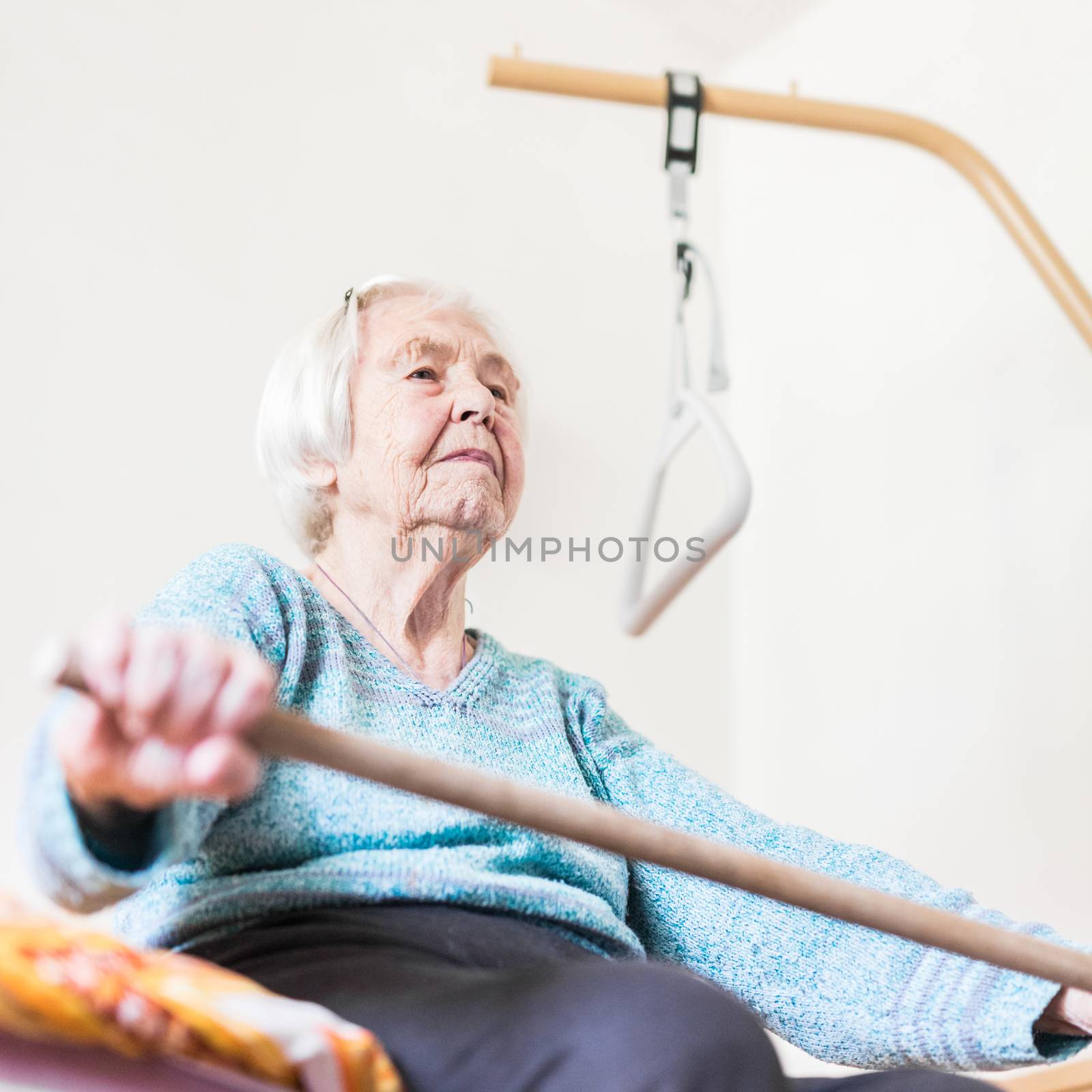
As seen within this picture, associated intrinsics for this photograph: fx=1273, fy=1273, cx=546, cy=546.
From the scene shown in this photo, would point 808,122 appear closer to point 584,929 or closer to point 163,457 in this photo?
point 163,457

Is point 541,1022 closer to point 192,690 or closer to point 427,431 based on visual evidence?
point 192,690

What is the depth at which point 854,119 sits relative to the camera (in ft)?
4.81

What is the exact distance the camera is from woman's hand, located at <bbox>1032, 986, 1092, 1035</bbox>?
93 centimetres

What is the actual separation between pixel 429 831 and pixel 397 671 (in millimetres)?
193

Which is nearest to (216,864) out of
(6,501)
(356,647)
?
(356,647)

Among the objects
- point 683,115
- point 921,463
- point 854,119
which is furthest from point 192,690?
point 921,463

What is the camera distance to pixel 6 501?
1.38 meters

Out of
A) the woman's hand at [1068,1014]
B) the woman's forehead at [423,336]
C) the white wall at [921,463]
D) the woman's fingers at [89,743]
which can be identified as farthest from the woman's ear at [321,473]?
the white wall at [921,463]

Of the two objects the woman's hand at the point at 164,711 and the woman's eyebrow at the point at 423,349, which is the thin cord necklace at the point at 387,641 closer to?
the woman's eyebrow at the point at 423,349

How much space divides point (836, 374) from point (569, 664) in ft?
2.17

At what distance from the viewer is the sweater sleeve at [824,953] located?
37.8 inches

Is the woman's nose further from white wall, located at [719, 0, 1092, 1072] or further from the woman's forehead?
white wall, located at [719, 0, 1092, 1072]

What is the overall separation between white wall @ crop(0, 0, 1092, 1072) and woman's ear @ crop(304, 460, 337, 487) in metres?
0.30

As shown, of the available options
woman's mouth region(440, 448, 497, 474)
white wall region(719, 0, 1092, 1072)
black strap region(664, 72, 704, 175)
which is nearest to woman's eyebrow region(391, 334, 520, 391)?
woman's mouth region(440, 448, 497, 474)
